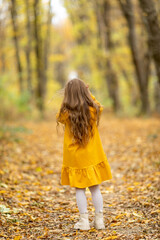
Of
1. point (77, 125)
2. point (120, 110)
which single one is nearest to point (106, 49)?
point (120, 110)

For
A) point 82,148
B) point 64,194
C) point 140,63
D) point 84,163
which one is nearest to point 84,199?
point 84,163

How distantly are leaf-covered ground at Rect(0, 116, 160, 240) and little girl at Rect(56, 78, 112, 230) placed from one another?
14.7 inches

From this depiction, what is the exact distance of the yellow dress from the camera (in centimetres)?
350

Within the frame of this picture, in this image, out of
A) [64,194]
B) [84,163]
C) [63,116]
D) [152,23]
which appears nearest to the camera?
[84,163]

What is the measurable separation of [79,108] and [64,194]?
2.24 m

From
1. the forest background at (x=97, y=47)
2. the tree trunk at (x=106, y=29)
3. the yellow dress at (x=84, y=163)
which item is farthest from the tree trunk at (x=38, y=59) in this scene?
the yellow dress at (x=84, y=163)

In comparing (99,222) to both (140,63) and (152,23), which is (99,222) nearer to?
(152,23)

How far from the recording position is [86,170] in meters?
3.52

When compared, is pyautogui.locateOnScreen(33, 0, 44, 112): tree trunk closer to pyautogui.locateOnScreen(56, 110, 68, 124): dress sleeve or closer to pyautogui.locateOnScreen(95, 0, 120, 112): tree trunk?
pyautogui.locateOnScreen(95, 0, 120, 112): tree trunk

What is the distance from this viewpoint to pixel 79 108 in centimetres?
353

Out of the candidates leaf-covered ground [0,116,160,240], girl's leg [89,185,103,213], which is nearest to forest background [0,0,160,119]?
leaf-covered ground [0,116,160,240]

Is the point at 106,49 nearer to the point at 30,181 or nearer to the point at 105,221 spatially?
the point at 30,181

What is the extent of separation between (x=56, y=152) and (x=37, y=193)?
3.42 m

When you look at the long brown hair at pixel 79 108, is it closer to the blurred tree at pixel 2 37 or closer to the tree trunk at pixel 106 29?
the blurred tree at pixel 2 37
